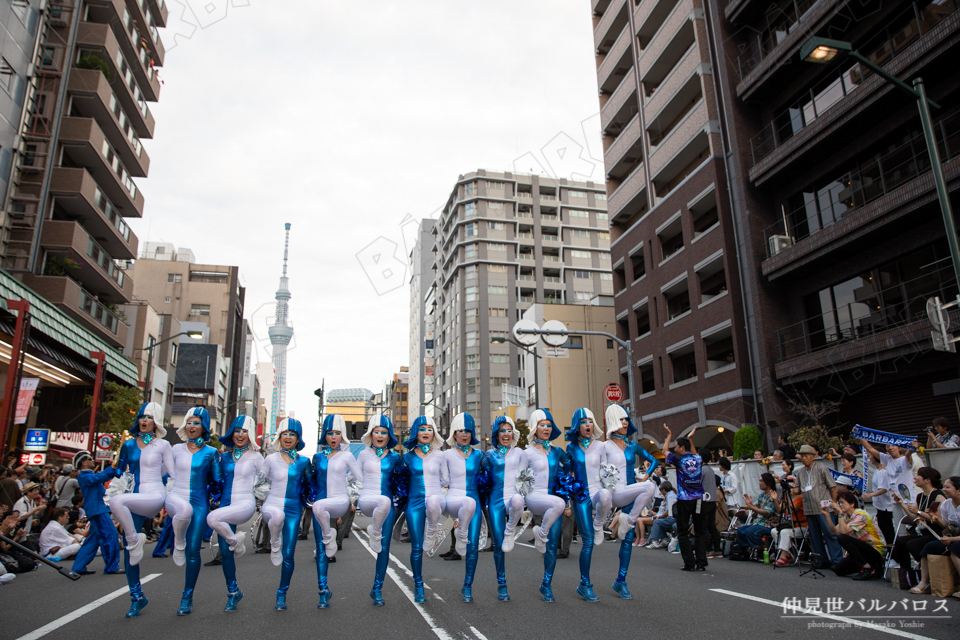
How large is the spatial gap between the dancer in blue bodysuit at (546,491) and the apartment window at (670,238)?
969 inches

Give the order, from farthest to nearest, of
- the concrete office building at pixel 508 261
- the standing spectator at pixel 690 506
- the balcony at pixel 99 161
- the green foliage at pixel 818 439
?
the concrete office building at pixel 508 261 → the balcony at pixel 99 161 → the green foliage at pixel 818 439 → the standing spectator at pixel 690 506

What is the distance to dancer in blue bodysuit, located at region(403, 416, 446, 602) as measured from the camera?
25.2ft

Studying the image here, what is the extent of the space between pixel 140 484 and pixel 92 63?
31583mm

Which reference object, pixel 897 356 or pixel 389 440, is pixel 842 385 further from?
pixel 389 440

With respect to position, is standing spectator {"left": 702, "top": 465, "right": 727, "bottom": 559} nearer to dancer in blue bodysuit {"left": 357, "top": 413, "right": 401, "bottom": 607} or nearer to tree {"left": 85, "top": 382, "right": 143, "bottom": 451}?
dancer in blue bodysuit {"left": 357, "top": 413, "right": 401, "bottom": 607}

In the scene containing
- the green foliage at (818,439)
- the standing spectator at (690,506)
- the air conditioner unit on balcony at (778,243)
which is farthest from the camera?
the air conditioner unit on balcony at (778,243)

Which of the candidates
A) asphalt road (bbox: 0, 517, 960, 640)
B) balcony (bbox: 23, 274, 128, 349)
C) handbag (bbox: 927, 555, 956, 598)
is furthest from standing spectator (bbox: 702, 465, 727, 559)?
balcony (bbox: 23, 274, 128, 349)

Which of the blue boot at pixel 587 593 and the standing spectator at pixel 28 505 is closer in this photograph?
the blue boot at pixel 587 593

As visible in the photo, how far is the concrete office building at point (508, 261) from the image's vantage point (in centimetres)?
8331

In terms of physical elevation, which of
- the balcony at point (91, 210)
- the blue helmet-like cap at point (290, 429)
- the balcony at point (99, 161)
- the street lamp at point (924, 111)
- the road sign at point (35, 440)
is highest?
the balcony at point (99, 161)

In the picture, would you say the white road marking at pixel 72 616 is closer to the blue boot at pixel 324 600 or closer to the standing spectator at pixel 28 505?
the blue boot at pixel 324 600

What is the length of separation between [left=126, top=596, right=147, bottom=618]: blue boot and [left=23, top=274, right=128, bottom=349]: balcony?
24.4 meters

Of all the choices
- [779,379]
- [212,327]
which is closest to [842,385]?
[779,379]

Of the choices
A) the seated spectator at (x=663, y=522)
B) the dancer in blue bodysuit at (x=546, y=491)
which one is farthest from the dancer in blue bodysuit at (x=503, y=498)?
the seated spectator at (x=663, y=522)
